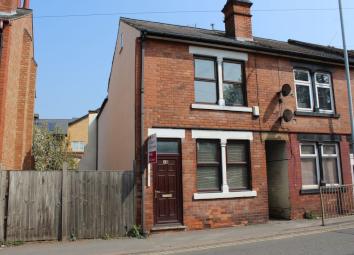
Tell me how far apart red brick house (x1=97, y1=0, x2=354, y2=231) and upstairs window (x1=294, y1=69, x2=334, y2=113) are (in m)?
0.05

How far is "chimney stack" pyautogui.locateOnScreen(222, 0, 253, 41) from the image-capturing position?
51.3ft

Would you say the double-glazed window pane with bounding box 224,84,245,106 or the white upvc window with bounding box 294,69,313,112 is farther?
the white upvc window with bounding box 294,69,313,112

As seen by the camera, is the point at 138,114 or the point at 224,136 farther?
the point at 224,136

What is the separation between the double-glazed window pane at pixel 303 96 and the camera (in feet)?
50.6

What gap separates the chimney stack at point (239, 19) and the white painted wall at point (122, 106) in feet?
15.0

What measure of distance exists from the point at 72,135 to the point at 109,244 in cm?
4581

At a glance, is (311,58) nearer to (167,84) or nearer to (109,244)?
(167,84)

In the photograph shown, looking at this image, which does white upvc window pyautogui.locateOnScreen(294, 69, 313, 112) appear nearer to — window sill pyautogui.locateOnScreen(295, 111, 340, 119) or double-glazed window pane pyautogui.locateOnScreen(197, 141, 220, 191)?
window sill pyautogui.locateOnScreen(295, 111, 340, 119)

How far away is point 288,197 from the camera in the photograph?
562 inches

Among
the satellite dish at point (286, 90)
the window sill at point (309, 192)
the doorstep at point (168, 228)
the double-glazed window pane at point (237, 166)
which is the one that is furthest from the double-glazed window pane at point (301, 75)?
the doorstep at point (168, 228)

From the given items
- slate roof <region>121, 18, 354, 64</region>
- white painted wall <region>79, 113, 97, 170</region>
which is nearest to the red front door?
slate roof <region>121, 18, 354, 64</region>

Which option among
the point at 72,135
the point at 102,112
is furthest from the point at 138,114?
the point at 72,135

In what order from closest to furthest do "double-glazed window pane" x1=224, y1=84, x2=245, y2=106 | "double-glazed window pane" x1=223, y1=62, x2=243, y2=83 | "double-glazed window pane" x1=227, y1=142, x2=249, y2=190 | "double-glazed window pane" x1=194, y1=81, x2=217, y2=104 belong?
"double-glazed window pane" x1=227, y1=142, x2=249, y2=190 → "double-glazed window pane" x1=194, y1=81, x2=217, y2=104 → "double-glazed window pane" x1=224, y1=84, x2=245, y2=106 → "double-glazed window pane" x1=223, y1=62, x2=243, y2=83

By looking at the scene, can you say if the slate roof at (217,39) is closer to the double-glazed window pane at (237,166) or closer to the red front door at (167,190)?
the double-glazed window pane at (237,166)
